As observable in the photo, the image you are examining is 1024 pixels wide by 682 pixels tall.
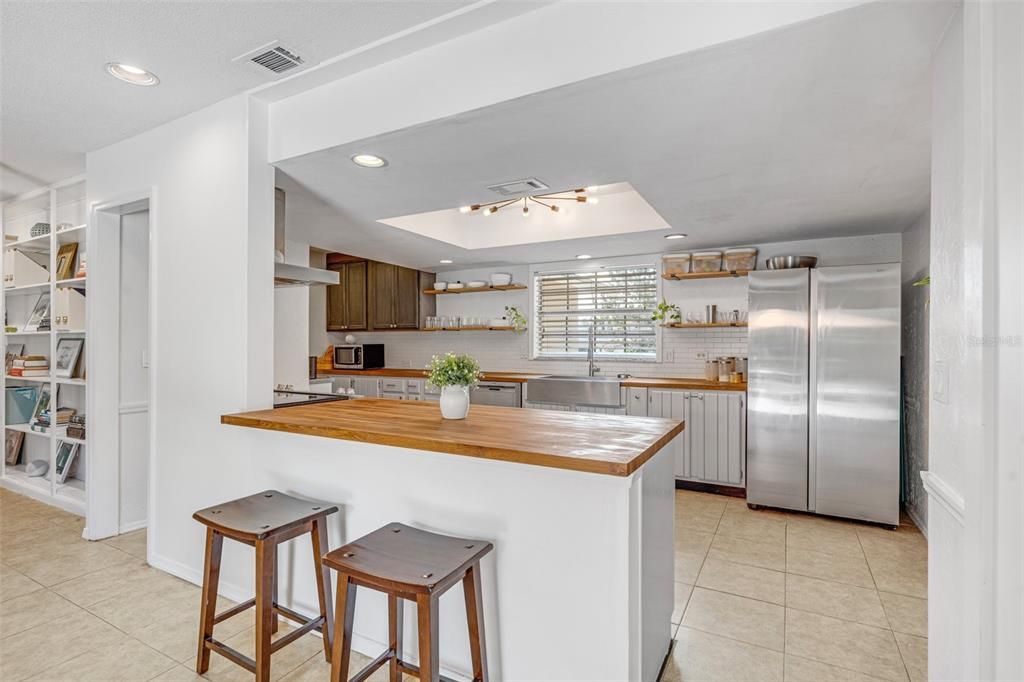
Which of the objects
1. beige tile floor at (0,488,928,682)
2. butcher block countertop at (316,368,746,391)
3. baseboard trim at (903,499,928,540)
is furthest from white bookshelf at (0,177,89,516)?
baseboard trim at (903,499,928,540)

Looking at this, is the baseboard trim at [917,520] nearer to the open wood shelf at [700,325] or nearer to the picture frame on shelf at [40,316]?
the open wood shelf at [700,325]

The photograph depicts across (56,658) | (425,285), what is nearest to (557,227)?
(425,285)

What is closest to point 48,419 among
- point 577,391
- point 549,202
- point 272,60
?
point 272,60

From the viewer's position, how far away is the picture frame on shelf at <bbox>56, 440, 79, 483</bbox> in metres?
4.02

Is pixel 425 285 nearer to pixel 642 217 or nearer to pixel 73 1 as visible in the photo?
pixel 642 217

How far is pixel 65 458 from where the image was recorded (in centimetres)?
406

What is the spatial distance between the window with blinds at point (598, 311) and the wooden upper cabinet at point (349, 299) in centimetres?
220

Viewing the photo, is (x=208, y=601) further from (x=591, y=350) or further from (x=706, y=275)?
(x=706, y=275)

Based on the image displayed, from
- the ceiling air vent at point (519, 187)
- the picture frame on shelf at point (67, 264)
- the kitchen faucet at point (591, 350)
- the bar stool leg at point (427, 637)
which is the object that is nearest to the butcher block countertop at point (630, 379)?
the kitchen faucet at point (591, 350)

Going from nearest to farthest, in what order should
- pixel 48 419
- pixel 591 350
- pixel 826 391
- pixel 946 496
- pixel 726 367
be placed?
pixel 946 496 < pixel 826 391 < pixel 48 419 < pixel 726 367 < pixel 591 350

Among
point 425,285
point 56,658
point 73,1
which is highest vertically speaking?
point 73,1

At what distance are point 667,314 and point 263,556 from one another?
427 centimetres

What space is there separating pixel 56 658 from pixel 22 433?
3672 mm

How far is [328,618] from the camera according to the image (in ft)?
7.09
